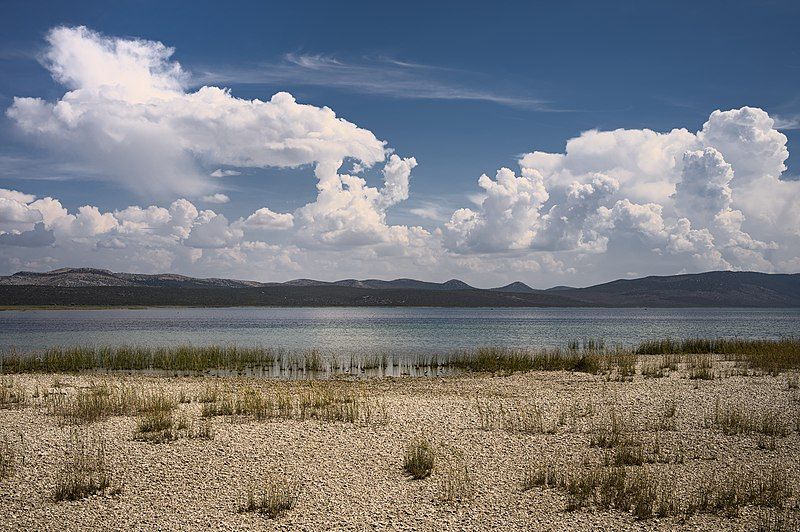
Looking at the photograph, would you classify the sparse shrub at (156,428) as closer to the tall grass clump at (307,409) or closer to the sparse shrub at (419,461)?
the tall grass clump at (307,409)

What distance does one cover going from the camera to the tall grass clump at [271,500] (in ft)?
31.1

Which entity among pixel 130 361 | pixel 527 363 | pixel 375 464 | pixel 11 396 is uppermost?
pixel 11 396

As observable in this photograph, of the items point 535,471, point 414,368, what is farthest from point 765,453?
point 414,368

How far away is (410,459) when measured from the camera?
11711 millimetres

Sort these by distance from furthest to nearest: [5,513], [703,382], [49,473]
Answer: [703,382] → [49,473] → [5,513]

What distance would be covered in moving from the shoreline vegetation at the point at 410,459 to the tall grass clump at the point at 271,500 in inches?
1.1

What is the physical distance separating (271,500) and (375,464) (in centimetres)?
280

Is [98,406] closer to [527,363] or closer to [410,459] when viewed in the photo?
[410,459]

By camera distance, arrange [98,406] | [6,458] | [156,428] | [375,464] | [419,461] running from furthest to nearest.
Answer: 1. [98,406]
2. [156,428]
3. [375,464]
4. [6,458]
5. [419,461]

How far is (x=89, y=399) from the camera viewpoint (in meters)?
17.5

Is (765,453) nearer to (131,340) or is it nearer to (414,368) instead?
(414,368)

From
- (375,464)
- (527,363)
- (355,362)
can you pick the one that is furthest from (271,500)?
(355,362)

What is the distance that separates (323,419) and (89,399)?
23.0ft

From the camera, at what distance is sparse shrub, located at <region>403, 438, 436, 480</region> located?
11212 millimetres
